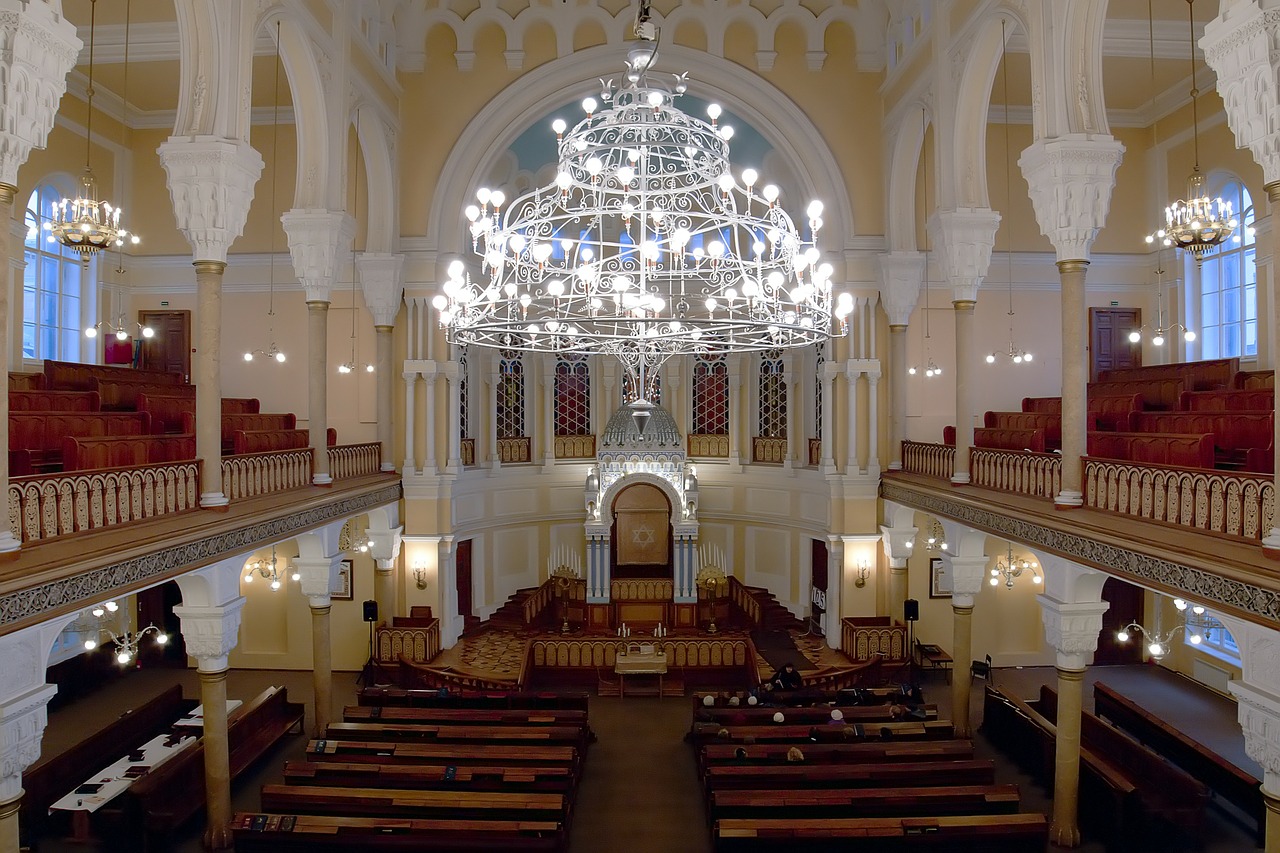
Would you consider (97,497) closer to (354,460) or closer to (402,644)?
(354,460)

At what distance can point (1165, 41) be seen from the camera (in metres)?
13.6

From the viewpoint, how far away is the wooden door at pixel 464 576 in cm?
1672

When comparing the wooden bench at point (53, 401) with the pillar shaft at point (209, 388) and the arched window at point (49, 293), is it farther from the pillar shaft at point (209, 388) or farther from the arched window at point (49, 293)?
the arched window at point (49, 293)

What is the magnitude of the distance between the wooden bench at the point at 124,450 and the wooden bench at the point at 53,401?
137 centimetres

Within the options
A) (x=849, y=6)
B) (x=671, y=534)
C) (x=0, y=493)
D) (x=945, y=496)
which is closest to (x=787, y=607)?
(x=671, y=534)

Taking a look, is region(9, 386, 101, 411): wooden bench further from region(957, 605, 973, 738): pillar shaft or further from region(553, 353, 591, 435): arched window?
region(957, 605, 973, 738): pillar shaft

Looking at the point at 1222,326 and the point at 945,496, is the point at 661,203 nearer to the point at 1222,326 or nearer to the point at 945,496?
the point at 945,496

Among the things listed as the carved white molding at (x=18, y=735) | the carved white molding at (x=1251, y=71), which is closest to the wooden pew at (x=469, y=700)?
the carved white molding at (x=18, y=735)

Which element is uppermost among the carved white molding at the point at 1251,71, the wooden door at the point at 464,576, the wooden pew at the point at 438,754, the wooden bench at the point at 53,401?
the carved white molding at the point at 1251,71

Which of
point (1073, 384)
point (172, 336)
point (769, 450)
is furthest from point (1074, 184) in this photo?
point (172, 336)

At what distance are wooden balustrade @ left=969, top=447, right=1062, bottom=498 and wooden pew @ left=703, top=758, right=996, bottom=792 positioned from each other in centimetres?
330

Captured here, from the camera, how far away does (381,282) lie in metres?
14.8

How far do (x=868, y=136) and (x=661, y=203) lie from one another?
924cm

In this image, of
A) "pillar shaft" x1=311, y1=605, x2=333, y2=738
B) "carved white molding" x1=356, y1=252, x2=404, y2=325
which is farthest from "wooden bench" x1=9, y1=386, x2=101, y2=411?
"carved white molding" x1=356, y1=252, x2=404, y2=325
